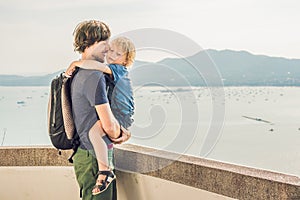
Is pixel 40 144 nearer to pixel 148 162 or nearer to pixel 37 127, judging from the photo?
pixel 37 127

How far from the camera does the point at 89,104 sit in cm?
180

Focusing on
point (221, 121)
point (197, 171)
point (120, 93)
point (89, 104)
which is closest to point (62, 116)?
point (89, 104)

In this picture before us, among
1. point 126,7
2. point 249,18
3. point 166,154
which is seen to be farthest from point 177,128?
point 126,7

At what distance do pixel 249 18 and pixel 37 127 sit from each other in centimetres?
134

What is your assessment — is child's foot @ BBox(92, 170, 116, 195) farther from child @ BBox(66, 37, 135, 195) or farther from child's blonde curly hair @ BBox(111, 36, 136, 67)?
child's blonde curly hair @ BBox(111, 36, 136, 67)

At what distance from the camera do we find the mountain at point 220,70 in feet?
6.74

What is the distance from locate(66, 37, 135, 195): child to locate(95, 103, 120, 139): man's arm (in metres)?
0.03

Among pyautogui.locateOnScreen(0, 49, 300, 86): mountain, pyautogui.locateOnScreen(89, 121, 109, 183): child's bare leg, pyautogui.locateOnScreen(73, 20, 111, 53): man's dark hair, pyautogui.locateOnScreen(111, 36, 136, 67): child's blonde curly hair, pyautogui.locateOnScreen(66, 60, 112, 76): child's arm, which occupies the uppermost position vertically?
pyautogui.locateOnScreen(73, 20, 111, 53): man's dark hair

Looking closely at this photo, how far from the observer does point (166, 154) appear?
210 cm

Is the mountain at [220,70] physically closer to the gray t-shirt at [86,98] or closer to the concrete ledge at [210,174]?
the gray t-shirt at [86,98]

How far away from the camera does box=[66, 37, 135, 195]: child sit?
5.97 feet

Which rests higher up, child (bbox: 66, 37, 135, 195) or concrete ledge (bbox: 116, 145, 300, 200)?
child (bbox: 66, 37, 135, 195)

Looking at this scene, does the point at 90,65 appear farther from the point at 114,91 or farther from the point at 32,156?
the point at 32,156

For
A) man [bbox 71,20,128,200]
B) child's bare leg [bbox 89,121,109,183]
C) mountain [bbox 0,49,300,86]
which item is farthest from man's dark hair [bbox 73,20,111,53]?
child's bare leg [bbox 89,121,109,183]
